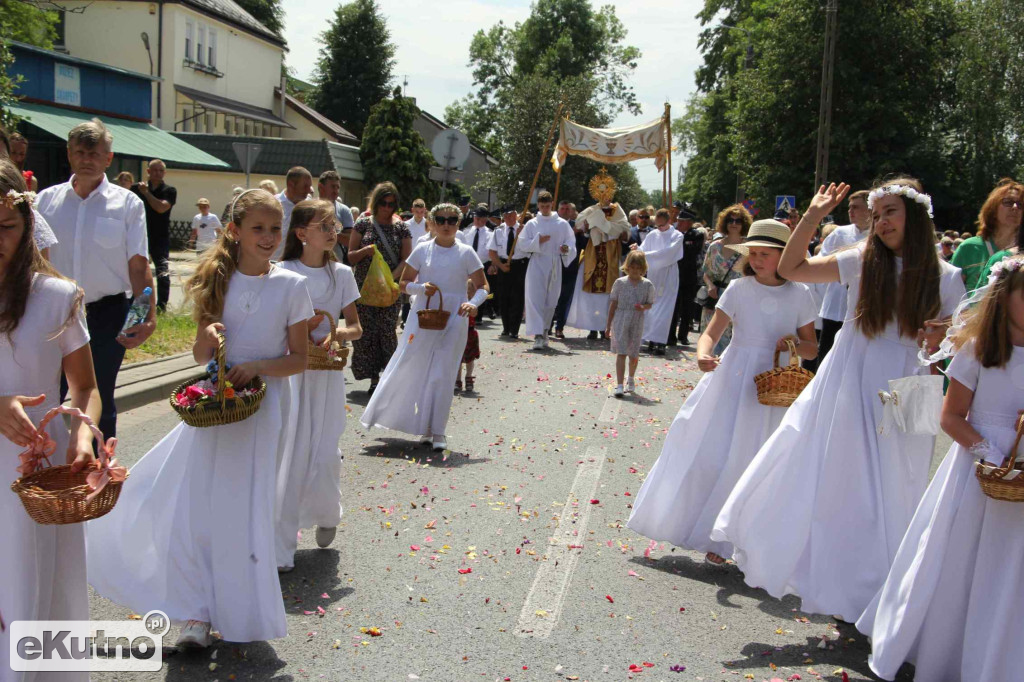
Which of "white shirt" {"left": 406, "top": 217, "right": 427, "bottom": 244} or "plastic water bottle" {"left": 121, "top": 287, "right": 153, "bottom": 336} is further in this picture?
"white shirt" {"left": 406, "top": 217, "right": 427, "bottom": 244}

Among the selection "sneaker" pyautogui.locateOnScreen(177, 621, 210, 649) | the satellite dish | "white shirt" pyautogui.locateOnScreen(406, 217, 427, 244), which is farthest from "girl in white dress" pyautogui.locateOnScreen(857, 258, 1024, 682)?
the satellite dish

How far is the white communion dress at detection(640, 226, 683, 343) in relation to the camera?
56.2ft

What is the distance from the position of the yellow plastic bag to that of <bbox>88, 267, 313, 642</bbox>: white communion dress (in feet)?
16.8

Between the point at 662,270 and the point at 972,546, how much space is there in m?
13.7

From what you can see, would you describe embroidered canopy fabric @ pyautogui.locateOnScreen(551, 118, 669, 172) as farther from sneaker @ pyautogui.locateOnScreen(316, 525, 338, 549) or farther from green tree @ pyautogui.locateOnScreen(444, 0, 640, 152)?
green tree @ pyautogui.locateOnScreen(444, 0, 640, 152)

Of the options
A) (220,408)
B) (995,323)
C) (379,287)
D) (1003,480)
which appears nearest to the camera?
(1003,480)

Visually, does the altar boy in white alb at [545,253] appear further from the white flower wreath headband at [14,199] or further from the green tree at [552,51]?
the green tree at [552,51]

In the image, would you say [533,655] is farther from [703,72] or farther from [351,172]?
[703,72]

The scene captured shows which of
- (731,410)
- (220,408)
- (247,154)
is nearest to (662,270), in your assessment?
(247,154)

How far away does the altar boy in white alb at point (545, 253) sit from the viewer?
57.4ft

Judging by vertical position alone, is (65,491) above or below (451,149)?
below

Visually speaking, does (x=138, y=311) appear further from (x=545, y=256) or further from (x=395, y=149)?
(x=395, y=149)

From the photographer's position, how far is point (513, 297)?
1822cm

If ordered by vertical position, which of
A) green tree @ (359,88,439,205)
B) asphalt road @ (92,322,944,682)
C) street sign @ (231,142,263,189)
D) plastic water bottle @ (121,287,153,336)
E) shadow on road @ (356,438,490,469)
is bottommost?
shadow on road @ (356,438,490,469)
